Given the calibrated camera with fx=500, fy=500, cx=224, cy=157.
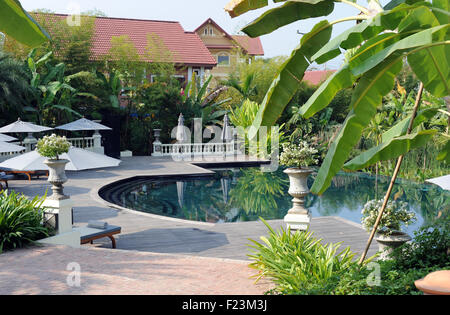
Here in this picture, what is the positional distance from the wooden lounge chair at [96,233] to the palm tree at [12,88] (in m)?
13.3

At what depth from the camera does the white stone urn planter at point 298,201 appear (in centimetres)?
855

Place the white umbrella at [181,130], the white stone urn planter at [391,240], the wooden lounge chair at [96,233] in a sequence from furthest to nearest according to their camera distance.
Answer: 1. the white umbrella at [181,130]
2. the wooden lounge chair at [96,233]
3. the white stone urn planter at [391,240]

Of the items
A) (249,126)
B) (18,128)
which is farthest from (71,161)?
(249,126)

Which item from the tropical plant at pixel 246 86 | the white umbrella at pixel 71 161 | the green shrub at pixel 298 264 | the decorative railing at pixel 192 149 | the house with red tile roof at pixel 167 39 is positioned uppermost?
the house with red tile roof at pixel 167 39

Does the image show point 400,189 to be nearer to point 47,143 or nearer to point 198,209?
point 198,209

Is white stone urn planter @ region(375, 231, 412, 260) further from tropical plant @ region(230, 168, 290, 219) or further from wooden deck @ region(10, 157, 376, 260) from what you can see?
tropical plant @ region(230, 168, 290, 219)

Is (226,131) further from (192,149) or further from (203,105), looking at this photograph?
(203,105)

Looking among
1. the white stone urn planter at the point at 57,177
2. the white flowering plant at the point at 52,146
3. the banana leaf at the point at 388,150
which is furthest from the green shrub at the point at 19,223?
the banana leaf at the point at 388,150

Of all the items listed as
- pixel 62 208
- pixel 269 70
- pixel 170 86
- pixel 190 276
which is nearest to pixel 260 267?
pixel 190 276

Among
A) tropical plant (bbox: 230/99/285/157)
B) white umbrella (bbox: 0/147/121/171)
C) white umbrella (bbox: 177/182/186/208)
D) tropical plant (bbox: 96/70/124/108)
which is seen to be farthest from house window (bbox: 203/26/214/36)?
white umbrella (bbox: 0/147/121/171)

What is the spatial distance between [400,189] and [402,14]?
13.6 m

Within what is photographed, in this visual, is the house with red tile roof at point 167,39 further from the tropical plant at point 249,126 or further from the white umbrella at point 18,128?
the white umbrella at point 18,128

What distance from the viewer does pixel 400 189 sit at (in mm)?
17969
